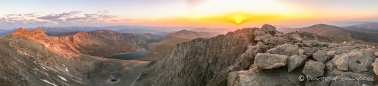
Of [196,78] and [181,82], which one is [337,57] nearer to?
[196,78]

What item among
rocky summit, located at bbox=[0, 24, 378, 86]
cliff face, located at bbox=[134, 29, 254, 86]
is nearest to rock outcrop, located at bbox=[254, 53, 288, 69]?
rocky summit, located at bbox=[0, 24, 378, 86]

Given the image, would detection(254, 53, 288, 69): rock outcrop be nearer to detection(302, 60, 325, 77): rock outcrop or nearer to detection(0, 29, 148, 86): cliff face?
detection(302, 60, 325, 77): rock outcrop

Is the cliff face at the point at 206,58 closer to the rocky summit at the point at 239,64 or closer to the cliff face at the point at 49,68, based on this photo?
the rocky summit at the point at 239,64

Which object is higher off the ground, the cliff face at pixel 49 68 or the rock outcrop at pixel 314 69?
the rock outcrop at pixel 314 69

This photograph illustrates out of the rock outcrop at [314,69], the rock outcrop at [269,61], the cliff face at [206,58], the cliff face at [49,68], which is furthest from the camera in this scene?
the cliff face at [49,68]

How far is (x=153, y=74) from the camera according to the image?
7219 cm

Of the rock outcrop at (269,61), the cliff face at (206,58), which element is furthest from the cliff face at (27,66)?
the rock outcrop at (269,61)

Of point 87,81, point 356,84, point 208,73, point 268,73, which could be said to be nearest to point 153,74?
point 87,81

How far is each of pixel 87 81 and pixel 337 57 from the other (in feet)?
243

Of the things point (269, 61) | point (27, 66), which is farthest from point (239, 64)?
point (27, 66)

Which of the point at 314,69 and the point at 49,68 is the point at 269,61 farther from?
the point at 49,68

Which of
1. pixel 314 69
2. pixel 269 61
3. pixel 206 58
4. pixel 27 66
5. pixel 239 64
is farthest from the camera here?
pixel 27 66

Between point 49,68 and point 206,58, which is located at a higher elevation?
point 206,58

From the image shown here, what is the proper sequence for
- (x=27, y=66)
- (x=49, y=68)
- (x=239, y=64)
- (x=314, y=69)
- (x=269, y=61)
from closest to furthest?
(x=314, y=69)
(x=269, y=61)
(x=239, y=64)
(x=27, y=66)
(x=49, y=68)
